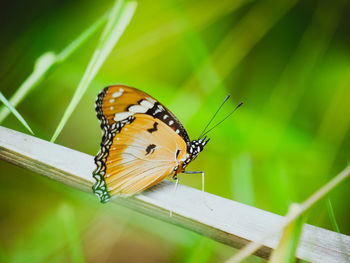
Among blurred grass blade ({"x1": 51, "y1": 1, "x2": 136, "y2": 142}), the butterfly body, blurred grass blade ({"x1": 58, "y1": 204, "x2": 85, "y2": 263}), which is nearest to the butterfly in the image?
the butterfly body

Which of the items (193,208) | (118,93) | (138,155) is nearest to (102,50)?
(118,93)

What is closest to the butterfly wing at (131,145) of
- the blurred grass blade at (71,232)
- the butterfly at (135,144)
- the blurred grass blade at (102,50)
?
the butterfly at (135,144)

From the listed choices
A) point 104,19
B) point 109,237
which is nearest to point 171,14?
point 104,19

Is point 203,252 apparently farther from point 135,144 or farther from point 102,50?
point 102,50

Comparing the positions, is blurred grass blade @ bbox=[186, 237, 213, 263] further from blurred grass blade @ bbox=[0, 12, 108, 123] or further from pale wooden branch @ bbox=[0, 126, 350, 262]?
blurred grass blade @ bbox=[0, 12, 108, 123]

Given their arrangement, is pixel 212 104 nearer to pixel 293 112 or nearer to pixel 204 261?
pixel 293 112

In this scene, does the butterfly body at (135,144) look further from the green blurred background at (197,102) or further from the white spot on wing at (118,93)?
the green blurred background at (197,102)
